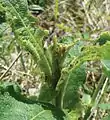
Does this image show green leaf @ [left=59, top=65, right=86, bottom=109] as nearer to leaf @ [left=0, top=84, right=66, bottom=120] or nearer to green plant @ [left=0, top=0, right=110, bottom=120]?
green plant @ [left=0, top=0, right=110, bottom=120]

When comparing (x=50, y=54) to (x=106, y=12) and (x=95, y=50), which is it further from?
(x=106, y=12)

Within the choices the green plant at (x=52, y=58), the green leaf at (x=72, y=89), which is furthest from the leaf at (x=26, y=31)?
the green leaf at (x=72, y=89)

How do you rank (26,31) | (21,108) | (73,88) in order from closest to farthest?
(21,108), (26,31), (73,88)

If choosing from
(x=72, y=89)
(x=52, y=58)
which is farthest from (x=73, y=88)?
(x=52, y=58)

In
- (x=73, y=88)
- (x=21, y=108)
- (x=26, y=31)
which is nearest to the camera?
(x=21, y=108)

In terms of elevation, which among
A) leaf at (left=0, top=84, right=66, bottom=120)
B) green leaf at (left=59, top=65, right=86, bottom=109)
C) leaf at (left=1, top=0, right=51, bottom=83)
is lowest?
green leaf at (left=59, top=65, right=86, bottom=109)

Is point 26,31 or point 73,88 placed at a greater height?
point 26,31

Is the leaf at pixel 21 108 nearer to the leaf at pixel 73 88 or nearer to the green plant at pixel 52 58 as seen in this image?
the green plant at pixel 52 58

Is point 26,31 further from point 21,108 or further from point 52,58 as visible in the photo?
point 21,108

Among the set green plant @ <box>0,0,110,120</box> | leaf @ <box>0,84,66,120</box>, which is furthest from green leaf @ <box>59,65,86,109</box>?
leaf @ <box>0,84,66,120</box>
